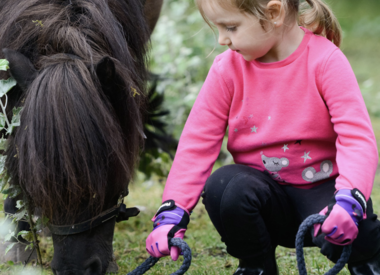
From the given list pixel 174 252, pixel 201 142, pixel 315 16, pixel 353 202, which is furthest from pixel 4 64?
pixel 353 202

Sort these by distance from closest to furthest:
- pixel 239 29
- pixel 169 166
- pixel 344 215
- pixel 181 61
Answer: pixel 344 215 < pixel 239 29 < pixel 169 166 < pixel 181 61

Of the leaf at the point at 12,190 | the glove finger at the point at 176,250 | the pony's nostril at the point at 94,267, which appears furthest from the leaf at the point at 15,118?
the glove finger at the point at 176,250

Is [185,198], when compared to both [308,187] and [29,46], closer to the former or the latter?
[308,187]

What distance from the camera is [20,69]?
1699 mm

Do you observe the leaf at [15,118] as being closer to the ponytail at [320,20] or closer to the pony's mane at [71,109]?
the pony's mane at [71,109]

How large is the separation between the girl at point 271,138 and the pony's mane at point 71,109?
0.82 ft

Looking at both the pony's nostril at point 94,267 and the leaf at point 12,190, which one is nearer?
the pony's nostril at point 94,267

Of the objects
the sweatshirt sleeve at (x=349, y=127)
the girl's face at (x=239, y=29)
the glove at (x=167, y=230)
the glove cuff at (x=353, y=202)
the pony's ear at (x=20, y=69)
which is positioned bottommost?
the glove at (x=167, y=230)

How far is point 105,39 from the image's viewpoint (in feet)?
6.29

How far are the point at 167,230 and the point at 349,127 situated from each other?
2.34 feet

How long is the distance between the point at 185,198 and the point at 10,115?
800mm

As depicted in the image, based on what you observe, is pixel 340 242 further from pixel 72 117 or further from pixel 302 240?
pixel 72 117

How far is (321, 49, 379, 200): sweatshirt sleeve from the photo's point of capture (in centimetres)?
144

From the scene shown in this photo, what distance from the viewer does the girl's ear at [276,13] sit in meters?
1.55
